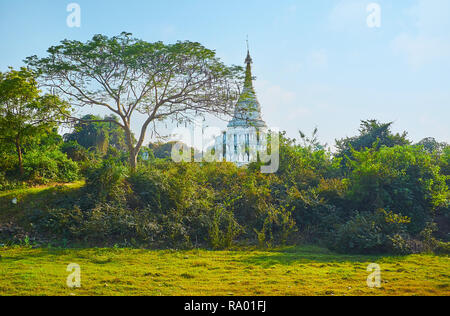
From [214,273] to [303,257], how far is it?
2.75 meters

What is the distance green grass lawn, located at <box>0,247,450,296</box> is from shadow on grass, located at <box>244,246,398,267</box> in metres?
0.02

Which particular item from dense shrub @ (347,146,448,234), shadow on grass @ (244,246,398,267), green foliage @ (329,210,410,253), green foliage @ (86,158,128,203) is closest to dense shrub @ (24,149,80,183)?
green foliage @ (86,158,128,203)

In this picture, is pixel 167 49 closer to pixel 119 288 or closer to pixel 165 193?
pixel 165 193

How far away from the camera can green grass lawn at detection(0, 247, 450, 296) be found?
530 centimetres

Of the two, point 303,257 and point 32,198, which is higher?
point 32,198

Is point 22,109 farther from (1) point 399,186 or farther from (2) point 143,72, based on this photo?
(1) point 399,186

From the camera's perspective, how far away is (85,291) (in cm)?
500

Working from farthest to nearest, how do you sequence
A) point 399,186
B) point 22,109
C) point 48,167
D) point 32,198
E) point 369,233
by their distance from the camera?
point 48,167 < point 22,109 < point 399,186 < point 32,198 < point 369,233

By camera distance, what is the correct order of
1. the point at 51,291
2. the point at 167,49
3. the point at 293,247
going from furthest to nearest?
1. the point at 167,49
2. the point at 293,247
3. the point at 51,291

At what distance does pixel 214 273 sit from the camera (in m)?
6.61

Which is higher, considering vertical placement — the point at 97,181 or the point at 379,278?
the point at 97,181

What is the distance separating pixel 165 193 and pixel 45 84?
687 cm

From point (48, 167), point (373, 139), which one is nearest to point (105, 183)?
point (48, 167)

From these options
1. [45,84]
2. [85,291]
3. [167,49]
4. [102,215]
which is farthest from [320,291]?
[45,84]
